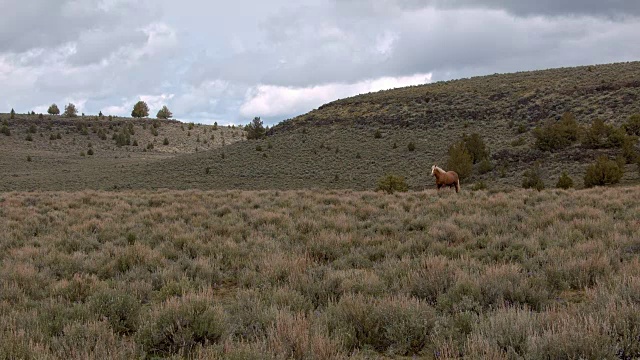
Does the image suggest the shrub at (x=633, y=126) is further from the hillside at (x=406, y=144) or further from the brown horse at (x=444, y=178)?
the brown horse at (x=444, y=178)

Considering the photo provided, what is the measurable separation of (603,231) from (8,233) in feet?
43.3

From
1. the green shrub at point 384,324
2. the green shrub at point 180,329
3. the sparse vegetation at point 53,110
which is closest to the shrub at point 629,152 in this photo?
the green shrub at point 384,324

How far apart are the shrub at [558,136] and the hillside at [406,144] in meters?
0.78

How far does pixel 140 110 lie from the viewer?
86.2 metres

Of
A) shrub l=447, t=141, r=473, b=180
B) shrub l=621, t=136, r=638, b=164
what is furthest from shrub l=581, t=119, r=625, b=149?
shrub l=447, t=141, r=473, b=180

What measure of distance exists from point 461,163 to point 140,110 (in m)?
68.7

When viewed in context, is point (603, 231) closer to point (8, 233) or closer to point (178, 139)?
point (8, 233)

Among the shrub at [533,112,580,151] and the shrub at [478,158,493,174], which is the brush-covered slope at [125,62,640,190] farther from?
the shrub at [533,112,580,151]

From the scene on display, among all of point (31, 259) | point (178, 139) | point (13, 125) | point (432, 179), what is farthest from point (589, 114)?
point (13, 125)

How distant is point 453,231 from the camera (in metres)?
9.89

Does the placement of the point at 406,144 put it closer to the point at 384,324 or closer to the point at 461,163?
the point at 461,163

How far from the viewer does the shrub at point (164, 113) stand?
295 feet

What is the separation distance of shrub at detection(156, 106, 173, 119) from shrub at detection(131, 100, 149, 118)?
2756 mm

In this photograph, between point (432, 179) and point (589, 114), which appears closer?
point (432, 179)
